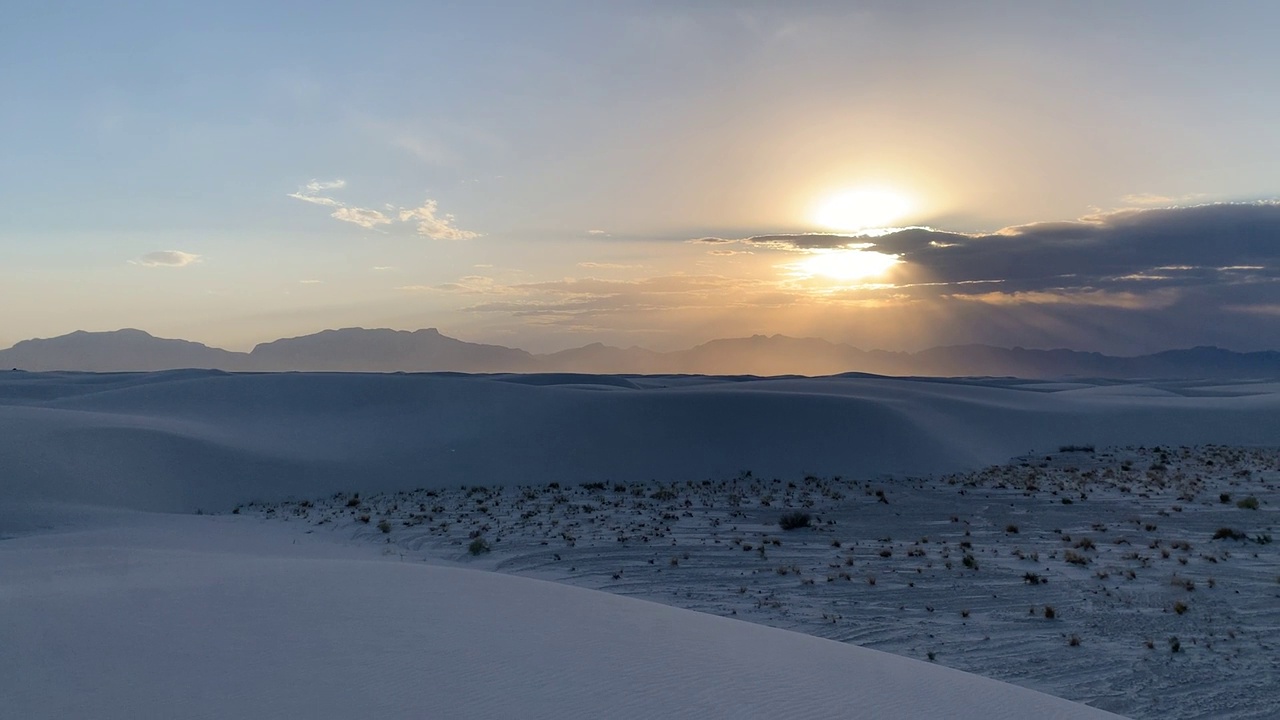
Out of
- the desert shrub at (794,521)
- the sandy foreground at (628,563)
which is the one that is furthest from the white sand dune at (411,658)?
the desert shrub at (794,521)

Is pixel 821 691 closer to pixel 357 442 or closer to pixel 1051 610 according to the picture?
pixel 1051 610

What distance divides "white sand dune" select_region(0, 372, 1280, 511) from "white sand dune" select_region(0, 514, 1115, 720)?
15.5m

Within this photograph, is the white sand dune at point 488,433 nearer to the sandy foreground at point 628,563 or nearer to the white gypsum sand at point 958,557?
the sandy foreground at point 628,563

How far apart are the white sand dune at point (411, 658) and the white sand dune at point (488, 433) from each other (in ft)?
50.8

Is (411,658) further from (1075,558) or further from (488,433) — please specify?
(488,433)

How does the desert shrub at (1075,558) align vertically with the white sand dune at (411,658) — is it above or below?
below

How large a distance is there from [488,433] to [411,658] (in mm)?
27393

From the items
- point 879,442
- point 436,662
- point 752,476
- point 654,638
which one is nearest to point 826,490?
point 752,476

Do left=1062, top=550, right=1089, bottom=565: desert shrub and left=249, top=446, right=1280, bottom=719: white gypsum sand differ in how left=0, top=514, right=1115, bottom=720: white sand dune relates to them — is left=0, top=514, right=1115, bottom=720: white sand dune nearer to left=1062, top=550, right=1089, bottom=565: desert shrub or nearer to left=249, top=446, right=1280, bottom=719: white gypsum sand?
left=249, top=446, right=1280, bottom=719: white gypsum sand

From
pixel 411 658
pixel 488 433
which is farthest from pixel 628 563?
pixel 488 433

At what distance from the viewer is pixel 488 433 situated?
33.3 meters

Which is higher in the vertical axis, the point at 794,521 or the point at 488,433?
the point at 488,433

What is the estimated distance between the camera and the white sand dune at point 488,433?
24.6 metres

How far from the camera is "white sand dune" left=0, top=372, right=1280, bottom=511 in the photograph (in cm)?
2458
